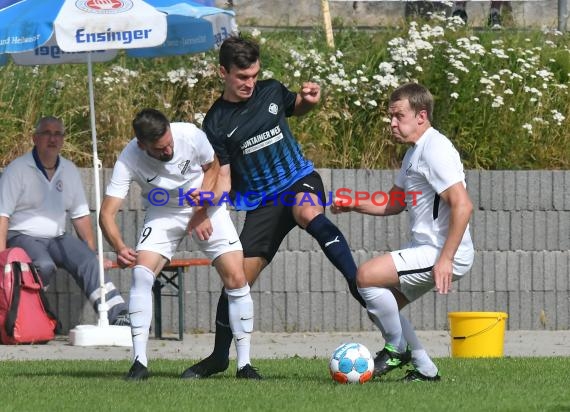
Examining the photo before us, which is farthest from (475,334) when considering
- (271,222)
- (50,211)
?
(50,211)

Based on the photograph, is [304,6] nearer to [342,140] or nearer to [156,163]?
[342,140]

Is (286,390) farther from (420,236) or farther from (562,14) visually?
(562,14)

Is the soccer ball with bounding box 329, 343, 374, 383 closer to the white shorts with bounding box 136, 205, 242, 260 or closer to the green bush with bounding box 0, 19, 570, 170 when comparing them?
the white shorts with bounding box 136, 205, 242, 260

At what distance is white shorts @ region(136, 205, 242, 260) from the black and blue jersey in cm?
36

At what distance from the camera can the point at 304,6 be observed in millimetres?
18625

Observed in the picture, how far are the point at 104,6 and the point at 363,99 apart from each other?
4.21m

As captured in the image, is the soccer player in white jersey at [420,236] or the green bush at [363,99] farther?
the green bush at [363,99]

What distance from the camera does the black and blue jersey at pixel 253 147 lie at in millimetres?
9062

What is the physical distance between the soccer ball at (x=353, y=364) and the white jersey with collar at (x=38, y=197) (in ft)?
14.9

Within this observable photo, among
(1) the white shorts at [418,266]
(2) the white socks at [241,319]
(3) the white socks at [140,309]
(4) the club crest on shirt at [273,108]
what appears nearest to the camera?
(1) the white shorts at [418,266]

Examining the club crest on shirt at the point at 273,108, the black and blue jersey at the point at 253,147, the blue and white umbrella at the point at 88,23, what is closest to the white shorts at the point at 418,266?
the black and blue jersey at the point at 253,147

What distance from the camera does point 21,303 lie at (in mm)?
11438

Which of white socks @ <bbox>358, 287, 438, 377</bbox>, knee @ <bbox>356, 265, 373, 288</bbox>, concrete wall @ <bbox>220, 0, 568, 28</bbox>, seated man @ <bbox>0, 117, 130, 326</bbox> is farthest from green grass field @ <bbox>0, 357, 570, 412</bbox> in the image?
concrete wall @ <bbox>220, 0, 568, 28</bbox>

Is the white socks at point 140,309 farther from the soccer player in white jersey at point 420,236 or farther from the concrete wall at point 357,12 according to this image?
the concrete wall at point 357,12
